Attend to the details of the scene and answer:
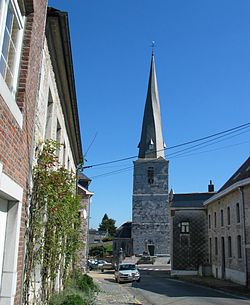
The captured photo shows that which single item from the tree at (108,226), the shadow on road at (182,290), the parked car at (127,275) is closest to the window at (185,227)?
the parked car at (127,275)

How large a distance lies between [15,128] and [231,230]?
86.0 feet

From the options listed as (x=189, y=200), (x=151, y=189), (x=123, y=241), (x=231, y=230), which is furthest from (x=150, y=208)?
(x=231, y=230)

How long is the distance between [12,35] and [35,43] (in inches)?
24.5

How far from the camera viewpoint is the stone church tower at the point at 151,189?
63250 millimetres

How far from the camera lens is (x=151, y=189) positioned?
65688 millimetres

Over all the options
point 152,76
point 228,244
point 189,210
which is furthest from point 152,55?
point 228,244

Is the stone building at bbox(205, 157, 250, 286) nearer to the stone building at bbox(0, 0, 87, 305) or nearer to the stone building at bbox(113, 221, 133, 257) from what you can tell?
the stone building at bbox(0, 0, 87, 305)

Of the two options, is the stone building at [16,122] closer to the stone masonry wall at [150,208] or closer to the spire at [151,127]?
the stone masonry wall at [150,208]

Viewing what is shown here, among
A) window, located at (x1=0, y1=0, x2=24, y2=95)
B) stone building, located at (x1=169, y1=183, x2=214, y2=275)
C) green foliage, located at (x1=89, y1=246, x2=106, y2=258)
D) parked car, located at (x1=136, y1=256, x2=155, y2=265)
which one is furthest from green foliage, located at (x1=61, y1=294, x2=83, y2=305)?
green foliage, located at (x1=89, y1=246, x2=106, y2=258)

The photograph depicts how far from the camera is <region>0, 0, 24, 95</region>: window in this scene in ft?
15.6

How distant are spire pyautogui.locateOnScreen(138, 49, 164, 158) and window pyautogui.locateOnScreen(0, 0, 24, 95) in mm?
61478

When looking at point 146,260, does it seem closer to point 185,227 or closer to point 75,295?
point 185,227

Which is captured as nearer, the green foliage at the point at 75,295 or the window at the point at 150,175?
the green foliage at the point at 75,295

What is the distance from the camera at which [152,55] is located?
2751 inches
